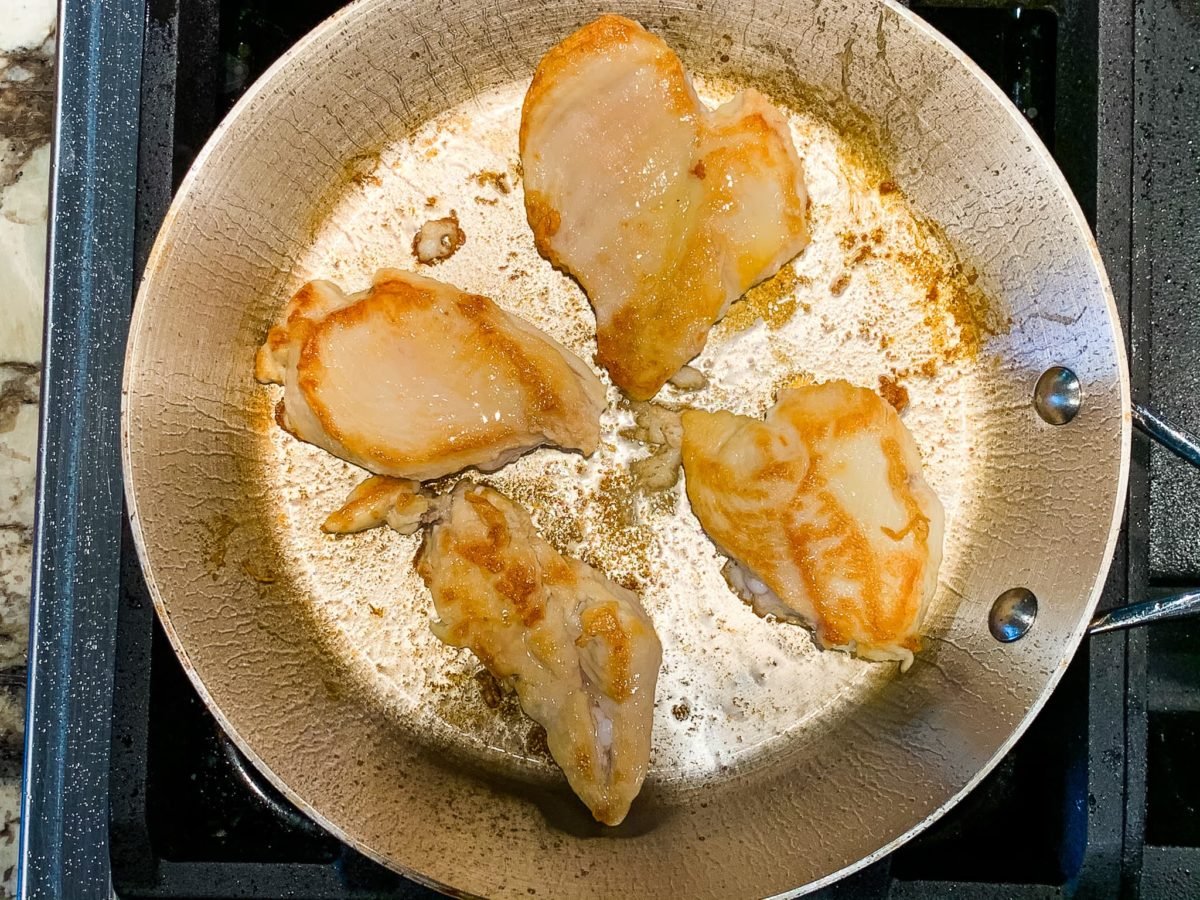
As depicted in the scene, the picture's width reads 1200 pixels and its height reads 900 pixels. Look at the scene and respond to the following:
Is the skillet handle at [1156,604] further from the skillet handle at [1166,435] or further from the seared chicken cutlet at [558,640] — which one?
the seared chicken cutlet at [558,640]

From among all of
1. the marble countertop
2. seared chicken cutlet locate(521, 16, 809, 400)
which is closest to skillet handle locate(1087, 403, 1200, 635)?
seared chicken cutlet locate(521, 16, 809, 400)

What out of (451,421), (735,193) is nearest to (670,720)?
(451,421)

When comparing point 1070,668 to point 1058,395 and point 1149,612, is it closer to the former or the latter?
point 1149,612

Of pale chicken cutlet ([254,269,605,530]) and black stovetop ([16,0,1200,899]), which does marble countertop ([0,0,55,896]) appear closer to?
black stovetop ([16,0,1200,899])

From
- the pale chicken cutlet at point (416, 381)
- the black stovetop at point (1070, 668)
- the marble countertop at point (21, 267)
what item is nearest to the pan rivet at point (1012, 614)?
the black stovetop at point (1070, 668)

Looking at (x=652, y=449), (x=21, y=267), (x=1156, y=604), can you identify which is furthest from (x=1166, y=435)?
(x=21, y=267)

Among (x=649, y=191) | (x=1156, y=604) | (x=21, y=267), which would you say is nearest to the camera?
(x=1156, y=604)
